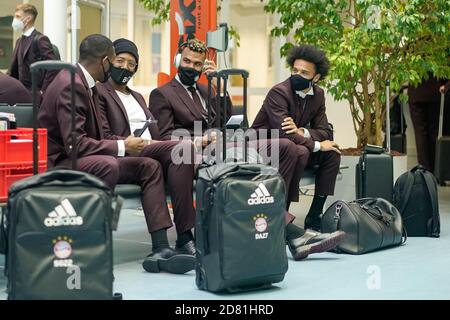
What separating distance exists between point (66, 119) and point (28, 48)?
2.34 metres

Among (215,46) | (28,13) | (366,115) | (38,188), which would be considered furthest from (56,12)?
(38,188)

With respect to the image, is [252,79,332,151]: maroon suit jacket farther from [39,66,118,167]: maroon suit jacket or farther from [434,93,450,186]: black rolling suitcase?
[434,93,450,186]: black rolling suitcase

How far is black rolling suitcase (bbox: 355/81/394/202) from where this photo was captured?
5355 mm

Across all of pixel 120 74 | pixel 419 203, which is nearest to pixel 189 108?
pixel 120 74

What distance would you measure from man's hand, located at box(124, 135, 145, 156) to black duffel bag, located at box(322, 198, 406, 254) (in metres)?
1.24

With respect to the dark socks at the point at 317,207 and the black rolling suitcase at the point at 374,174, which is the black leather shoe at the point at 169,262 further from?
the black rolling suitcase at the point at 374,174

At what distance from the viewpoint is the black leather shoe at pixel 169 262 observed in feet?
12.7

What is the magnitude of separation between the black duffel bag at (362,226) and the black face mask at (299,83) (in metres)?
0.87

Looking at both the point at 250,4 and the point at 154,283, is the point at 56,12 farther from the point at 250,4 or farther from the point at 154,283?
the point at 250,4

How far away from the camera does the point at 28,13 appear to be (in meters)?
6.12

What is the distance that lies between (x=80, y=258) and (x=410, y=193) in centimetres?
293

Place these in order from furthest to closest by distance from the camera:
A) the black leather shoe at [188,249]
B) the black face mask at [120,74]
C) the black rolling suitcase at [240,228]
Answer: the black face mask at [120,74] → the black leather shoe at [188,249] → the black rolling suitcase at [240,228]

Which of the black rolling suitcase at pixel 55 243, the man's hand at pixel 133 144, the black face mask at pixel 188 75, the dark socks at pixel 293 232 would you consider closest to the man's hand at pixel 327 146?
the dark socks at pixel 293 232

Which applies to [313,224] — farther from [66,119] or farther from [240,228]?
[66,119]
